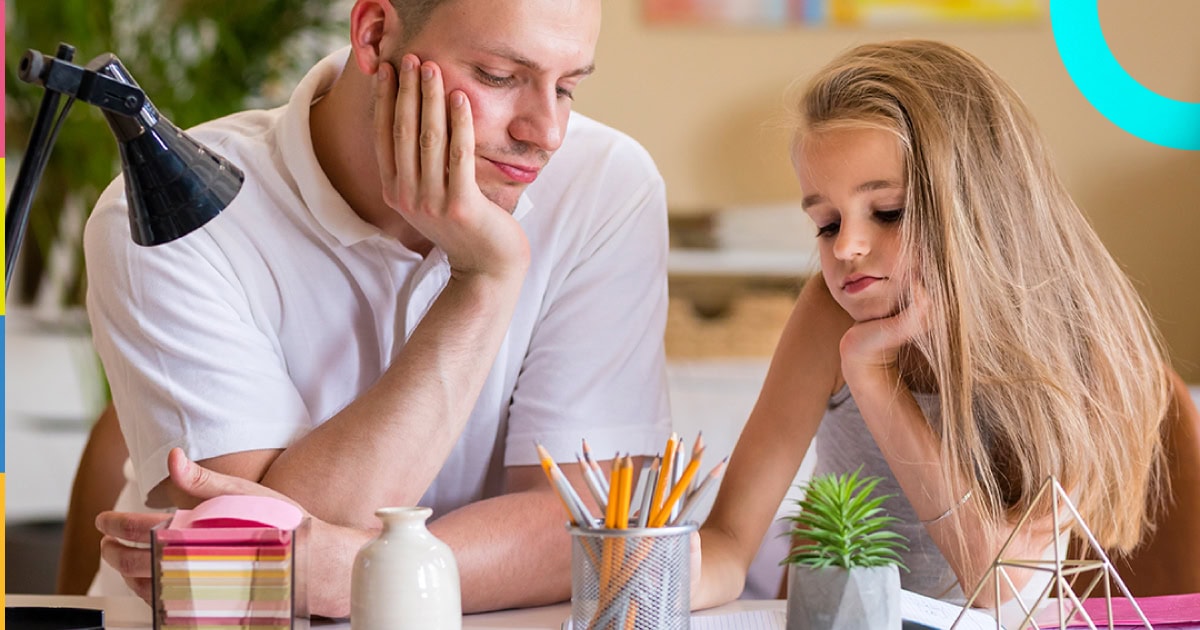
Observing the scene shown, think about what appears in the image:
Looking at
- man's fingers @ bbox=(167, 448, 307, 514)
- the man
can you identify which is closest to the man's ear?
the man

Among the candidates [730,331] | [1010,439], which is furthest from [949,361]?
[730,331]

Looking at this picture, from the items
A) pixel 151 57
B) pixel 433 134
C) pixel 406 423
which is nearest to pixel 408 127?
pixel 433 134

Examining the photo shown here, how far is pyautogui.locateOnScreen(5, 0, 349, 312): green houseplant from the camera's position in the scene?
275cm

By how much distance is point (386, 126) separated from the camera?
1198 millimetres

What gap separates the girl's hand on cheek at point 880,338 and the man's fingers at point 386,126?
0.48 m

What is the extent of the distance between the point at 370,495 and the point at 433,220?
267mm

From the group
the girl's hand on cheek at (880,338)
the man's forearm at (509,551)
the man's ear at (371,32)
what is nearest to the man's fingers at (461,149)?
the man's ear at (371,32)

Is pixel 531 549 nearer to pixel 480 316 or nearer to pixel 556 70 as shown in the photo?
pixel 480 316

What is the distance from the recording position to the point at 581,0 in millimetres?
1187

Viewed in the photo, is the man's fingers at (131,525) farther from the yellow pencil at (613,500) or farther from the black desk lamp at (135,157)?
the yellow pencil at (613,500)

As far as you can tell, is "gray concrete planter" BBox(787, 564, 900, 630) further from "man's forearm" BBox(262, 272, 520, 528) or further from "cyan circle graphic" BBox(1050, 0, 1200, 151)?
"cyan circle graphic" BBox(1050, 0, 1200, 151)

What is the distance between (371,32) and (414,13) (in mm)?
67

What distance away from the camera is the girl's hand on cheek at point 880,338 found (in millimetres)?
1199

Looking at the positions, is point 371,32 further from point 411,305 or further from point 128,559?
point 128,559
